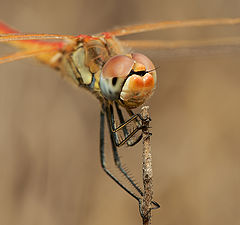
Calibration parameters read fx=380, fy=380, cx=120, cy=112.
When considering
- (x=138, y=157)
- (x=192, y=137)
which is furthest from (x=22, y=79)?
(x=192, y=137)

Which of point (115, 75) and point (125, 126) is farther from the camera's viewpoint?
point (125, 126)

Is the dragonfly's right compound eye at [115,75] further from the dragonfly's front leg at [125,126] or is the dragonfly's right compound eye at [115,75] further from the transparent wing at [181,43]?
the transparent wing at [181,43]

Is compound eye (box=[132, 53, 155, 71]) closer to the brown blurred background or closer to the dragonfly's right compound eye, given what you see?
the dragonfly's right compound eye

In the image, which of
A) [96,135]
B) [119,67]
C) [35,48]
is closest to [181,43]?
[35,48]

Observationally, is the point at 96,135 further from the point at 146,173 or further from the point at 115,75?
the point at 146,173

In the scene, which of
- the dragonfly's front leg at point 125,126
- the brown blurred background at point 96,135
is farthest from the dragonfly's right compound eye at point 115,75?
the brown blurred background at point 96,135

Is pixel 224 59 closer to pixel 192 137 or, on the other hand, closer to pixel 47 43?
pixel 192 137

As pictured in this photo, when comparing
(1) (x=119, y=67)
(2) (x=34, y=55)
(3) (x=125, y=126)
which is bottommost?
(3) (x=125, y=126)
